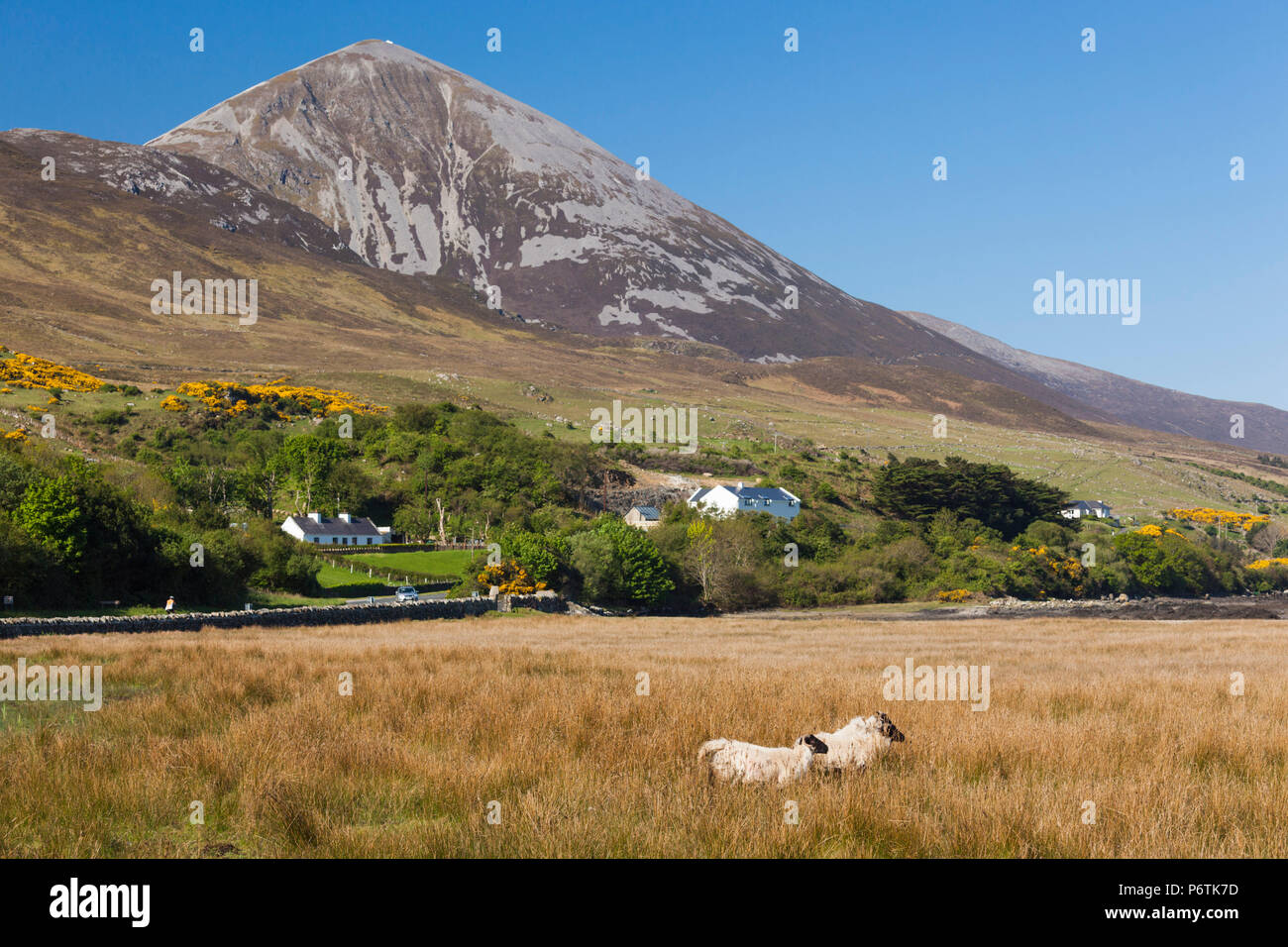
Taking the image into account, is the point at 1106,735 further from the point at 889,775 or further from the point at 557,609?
the point at 557,609

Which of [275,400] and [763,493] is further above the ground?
[275,400]

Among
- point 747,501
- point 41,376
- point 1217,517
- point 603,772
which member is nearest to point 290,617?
point 603,772

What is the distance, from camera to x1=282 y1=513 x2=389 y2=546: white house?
7500cm

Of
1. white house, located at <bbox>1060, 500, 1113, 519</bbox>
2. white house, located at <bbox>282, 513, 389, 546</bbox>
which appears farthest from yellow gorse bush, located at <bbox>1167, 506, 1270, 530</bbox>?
→ white house, located at <bbox>282, 513, 389, 546</bbox>

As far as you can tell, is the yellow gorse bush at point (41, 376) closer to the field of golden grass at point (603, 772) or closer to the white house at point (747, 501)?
the white house at point (747, 501)

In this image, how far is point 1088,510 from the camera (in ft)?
386

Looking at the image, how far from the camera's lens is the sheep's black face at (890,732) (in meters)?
8.21

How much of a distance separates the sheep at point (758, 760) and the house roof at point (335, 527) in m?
72.4

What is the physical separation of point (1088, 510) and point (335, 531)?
90792mm

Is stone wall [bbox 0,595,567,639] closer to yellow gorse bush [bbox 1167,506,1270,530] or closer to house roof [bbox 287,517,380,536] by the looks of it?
house roof [bbox 287,517,380,536]

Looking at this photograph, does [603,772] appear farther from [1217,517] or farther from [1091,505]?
[1217,517]
